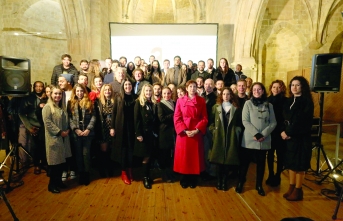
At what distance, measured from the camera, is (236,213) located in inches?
98.6

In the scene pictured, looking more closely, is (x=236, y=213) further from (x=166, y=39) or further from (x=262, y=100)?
(x=166, y=39)

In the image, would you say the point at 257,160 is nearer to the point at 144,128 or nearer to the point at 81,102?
the point at 144,128

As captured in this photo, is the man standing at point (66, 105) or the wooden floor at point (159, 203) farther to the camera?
the man standing at point (66, 105)

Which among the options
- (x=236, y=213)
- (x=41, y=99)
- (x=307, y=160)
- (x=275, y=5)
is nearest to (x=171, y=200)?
(x=236, y=213)

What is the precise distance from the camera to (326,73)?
11.0 feet

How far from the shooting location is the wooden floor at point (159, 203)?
2451 millimetres

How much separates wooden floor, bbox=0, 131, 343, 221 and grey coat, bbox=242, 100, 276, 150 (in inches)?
28.3

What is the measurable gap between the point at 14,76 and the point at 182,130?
2.59m

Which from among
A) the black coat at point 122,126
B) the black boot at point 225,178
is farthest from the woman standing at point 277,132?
the black coat at point 122,126

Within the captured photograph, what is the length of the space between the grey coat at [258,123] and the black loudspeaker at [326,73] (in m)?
1.13

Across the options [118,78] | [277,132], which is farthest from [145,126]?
[277,132]

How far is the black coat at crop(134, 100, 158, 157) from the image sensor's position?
3154 millimetres

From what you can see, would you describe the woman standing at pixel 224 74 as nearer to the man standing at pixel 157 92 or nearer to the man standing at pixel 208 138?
the man standing at pixel 208 138

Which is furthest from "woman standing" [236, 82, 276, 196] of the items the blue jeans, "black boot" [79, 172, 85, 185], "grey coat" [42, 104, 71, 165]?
"grey coat" [42, 104, 71, 165]
